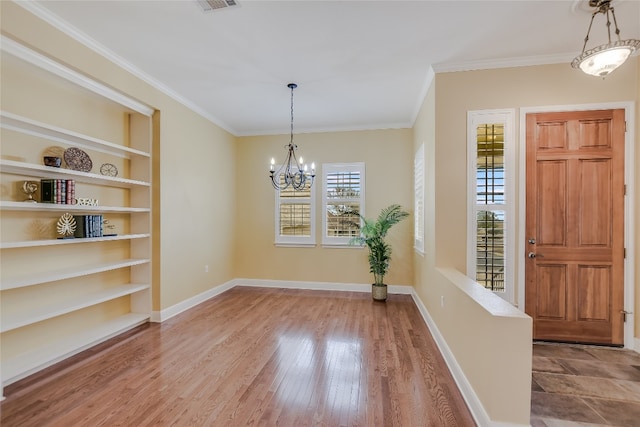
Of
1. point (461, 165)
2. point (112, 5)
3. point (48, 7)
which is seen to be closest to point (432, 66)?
point (461, 165)

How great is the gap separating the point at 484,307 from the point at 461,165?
1.75 m

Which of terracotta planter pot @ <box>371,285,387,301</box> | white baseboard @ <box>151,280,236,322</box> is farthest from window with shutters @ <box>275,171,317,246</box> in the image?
terracotta planter pot @ <box>371,285,387,301</box>

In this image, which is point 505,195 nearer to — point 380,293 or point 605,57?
point 605,57

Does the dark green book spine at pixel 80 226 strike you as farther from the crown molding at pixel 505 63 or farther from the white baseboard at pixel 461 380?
the crown molding at pixel 505 63

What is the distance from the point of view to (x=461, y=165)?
123 inches

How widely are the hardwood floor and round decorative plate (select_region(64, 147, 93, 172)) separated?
6.16ft

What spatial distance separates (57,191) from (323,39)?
2.82 meters

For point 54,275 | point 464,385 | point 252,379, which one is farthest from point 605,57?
point 54,275

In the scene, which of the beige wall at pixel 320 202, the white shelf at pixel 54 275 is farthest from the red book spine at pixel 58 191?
the beige wall at pixel 320 202

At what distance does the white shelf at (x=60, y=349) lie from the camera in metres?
2.33

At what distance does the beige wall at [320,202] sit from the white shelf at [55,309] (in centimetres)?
243

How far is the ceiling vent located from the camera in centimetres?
222

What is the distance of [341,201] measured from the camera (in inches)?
211

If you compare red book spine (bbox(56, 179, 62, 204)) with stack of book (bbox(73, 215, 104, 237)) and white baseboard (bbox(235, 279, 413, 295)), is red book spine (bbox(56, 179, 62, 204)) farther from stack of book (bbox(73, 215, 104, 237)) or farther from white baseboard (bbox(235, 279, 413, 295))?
white baseboard (bbox(235, 279, 413, 295))
